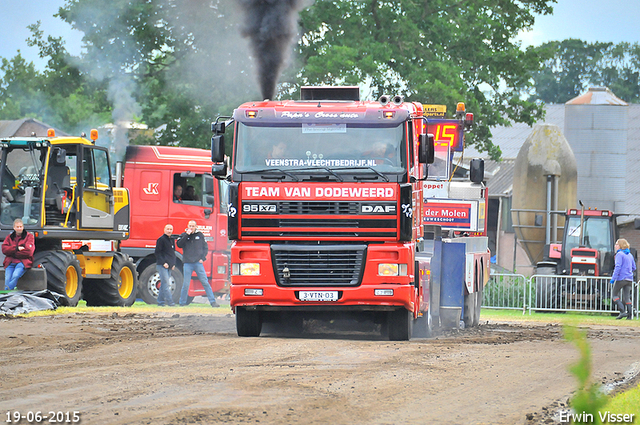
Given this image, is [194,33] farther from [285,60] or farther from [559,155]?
[559,155]

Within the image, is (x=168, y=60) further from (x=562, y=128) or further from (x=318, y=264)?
(x=562, y=128)

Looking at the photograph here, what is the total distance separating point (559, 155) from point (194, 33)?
14.1 meters

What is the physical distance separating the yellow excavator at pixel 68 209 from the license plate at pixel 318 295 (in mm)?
7176

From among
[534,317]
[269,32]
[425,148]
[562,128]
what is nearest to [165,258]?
[269,32]

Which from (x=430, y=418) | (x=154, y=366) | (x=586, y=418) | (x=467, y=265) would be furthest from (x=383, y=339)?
(x=586, y=418)

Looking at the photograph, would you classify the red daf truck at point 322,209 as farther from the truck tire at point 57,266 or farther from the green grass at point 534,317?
the truck tire at point 57,266

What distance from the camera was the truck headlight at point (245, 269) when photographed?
39.0 ft

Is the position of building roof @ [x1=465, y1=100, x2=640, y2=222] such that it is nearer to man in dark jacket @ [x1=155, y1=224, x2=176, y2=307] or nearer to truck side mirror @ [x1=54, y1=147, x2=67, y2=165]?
man in dark jacket @ [x1=155, y1=224, x2=176, y2=307]

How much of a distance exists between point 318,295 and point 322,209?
1081 millimetres

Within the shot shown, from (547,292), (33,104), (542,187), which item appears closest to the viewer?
(547,292)

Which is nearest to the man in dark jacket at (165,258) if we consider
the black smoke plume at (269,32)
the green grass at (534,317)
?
the black smoke plume at (269,32)

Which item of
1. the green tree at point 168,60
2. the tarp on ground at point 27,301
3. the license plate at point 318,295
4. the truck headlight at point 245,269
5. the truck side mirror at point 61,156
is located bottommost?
the tarp on ground at point 27,301

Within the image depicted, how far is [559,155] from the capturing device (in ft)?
114

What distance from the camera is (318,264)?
38.7ft
